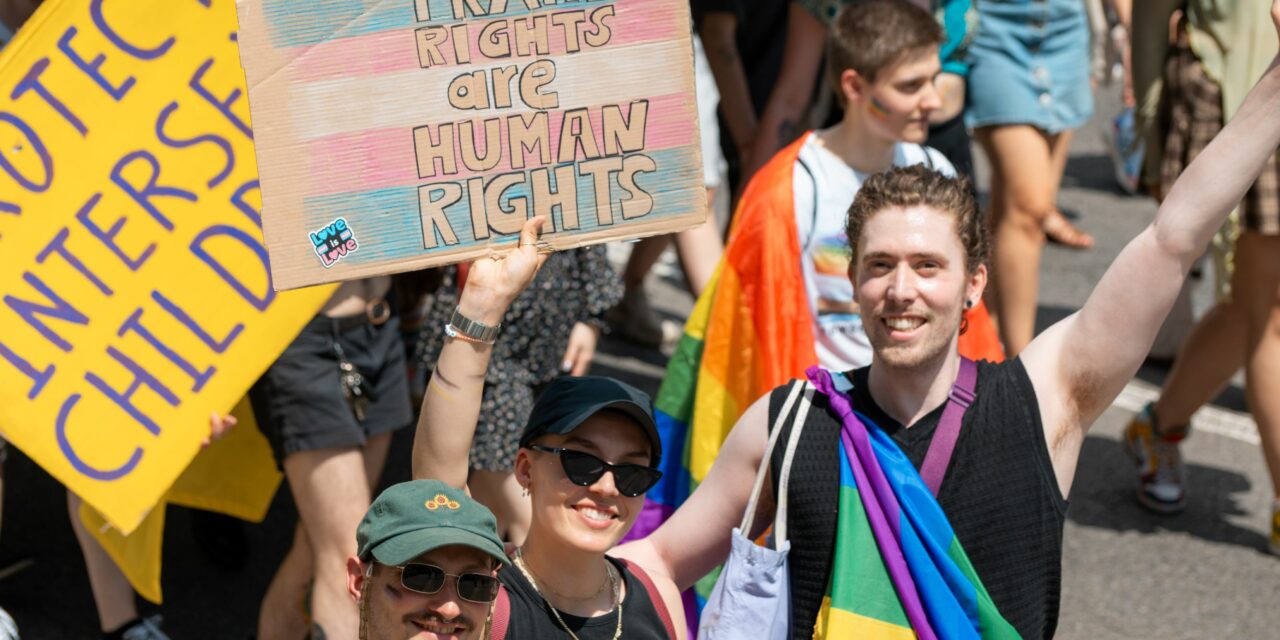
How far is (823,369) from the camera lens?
9.46ft

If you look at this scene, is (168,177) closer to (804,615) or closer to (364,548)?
(364,548)

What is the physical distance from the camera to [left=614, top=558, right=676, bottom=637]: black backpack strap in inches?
106

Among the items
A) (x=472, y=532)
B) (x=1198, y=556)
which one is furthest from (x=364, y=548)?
(x=1198, y=556)

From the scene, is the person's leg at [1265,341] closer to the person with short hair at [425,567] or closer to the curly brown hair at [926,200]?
the curly brown hair at [926,200]

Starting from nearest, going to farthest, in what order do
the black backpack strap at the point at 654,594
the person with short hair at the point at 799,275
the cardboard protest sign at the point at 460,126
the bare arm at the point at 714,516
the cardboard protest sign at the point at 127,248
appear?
the cardboard protest sign at the point at 460,126 → the black backpack strap at the point at 654,594 → the bare arm at the point at 714,516 → the cardboard protest sign at the point at 127,248 → the person with short hair at the point at 799,275

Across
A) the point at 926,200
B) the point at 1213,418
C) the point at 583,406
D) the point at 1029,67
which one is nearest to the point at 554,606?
the point at 583,406

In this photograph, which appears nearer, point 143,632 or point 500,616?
point 500,616

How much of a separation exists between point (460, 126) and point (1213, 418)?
175 inches

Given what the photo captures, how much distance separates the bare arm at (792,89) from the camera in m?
5.68

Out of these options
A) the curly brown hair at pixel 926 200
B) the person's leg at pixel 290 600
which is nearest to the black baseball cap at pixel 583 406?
the curly brown hair at pixel 926 200

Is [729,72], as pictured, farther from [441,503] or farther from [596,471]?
[441,503]

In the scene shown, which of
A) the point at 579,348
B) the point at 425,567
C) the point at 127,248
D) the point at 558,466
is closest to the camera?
the point at 425,567

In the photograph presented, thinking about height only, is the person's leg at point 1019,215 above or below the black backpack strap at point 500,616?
below

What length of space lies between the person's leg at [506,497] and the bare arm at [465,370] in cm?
173
